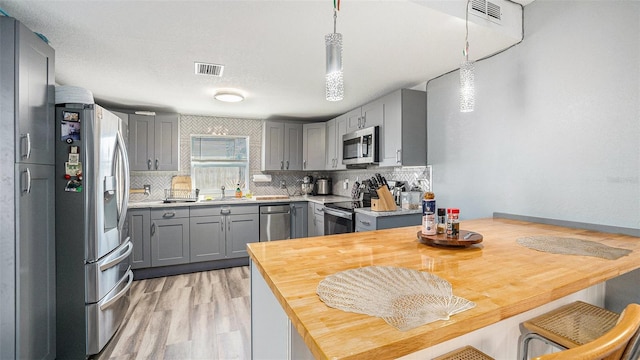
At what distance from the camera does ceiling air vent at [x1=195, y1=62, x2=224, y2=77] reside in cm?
241

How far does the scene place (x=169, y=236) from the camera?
3.60 meters

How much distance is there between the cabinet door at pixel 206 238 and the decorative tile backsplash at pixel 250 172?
3.10 ft

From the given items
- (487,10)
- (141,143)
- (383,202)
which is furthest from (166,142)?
(487,10)

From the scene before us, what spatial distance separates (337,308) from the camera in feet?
2.48

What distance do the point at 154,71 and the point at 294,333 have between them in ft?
8.57

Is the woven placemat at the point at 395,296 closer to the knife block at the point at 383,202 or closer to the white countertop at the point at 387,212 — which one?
the white countertop at the point at 387,212

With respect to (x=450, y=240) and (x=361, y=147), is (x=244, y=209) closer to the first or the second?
(x=361, y=147)

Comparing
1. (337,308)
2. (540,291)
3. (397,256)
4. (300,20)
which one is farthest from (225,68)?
(540,291)

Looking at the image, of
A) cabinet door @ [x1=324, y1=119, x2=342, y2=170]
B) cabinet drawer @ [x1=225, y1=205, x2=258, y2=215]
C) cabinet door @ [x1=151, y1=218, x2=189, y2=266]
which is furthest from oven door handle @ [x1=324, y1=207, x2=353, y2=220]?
cabinet door @ [x1=151, y1=218, x2=189, y2=266]

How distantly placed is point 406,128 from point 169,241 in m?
3.17

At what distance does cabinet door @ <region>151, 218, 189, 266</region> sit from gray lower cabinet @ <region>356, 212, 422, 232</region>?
228 centimetres

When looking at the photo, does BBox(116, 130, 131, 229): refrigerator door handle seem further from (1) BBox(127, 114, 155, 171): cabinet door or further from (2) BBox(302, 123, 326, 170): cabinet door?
(2) BBox(302, 123, 326, 170): cabinet door

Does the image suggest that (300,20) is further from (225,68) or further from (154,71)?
(154,71)

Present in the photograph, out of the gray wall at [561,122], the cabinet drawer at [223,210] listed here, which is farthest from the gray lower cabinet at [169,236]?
the gray wall at [561,122]
